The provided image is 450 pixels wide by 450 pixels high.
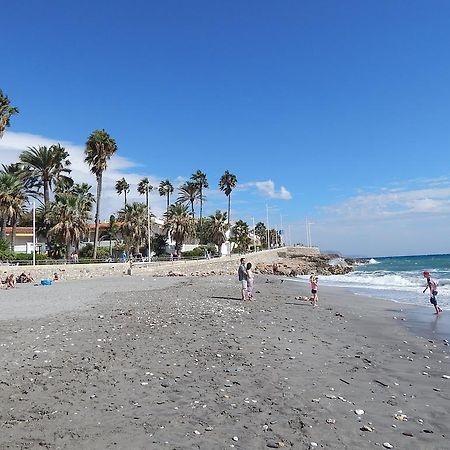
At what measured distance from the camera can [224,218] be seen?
235ft

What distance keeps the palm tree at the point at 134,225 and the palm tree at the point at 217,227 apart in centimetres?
1498

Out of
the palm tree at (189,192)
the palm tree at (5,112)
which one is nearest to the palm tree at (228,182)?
the palm tree at (189,192)

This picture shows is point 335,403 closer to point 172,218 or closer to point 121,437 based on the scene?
point 121,437

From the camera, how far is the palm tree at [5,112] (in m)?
35.0

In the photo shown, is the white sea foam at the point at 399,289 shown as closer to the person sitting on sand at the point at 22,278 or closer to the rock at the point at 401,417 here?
the rock at the point at 401,417

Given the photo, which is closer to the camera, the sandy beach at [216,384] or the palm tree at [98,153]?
the sandy beach at [216,384]

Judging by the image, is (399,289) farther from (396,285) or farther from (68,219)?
(68,219)

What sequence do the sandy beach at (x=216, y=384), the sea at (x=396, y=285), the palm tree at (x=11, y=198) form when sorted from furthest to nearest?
the palm tree at (x=11, y=198) → the sea at (x=396, y=285) → the sandy beach at (x=216, y=384)

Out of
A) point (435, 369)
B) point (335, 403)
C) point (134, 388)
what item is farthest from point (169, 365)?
point (435, 369)

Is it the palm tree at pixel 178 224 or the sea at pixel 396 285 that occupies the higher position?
the palm tree at pixel 178 224

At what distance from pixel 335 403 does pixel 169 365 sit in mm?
3356

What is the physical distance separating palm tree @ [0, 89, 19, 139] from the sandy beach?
1078 inches

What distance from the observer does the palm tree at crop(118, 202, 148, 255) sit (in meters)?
56.7

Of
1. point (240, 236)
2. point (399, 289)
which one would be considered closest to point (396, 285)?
point (399, 289)
